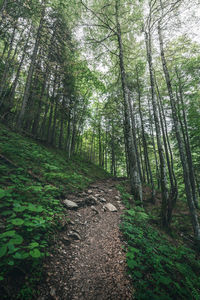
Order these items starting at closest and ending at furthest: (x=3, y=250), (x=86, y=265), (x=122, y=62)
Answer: (x=3, y=250) < (x=86, y=265) < (x=122, y=62)

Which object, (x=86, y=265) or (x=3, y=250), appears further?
(x=86, y=265)

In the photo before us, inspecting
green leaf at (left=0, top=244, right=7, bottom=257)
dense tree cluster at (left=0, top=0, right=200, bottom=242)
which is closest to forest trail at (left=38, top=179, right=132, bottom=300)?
green leaf at (left=0, top=244, right=7, bottom=257)

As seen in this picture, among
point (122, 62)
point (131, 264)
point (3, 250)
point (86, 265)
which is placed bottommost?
point (86, 265)

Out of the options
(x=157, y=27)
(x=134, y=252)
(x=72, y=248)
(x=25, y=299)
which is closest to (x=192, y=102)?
(x=157, y=27)

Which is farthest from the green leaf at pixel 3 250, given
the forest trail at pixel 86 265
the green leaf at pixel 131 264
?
the green leaf at pixel 131 264

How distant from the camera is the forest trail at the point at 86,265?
1725 mm

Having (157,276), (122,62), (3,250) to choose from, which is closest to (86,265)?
(157,276)

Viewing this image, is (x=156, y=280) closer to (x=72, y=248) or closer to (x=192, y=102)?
(x=72, y=248)

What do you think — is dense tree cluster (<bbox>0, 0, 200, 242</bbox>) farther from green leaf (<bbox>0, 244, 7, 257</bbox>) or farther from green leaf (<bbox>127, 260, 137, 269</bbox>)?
green leaf (<bbox>0, 244, 7, 257</bbox>)

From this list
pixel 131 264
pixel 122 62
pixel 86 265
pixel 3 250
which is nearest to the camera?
pixel 3 250

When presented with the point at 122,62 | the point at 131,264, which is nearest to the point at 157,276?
the point at 131,264

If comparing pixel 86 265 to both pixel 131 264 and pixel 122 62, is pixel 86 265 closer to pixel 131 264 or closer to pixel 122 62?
pixel 131 264

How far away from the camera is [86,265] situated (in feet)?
7.48

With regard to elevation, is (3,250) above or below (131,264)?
above
